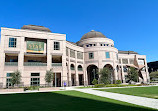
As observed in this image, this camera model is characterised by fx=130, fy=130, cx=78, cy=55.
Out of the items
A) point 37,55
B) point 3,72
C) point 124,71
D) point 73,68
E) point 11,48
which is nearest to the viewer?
point 3,72

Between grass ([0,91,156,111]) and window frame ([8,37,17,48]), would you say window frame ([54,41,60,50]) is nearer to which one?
window frame ([8,37,17,48])

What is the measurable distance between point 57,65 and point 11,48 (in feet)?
43.3

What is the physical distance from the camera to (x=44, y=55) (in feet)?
127

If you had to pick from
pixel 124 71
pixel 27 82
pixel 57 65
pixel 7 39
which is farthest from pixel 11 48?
pixel 124 71

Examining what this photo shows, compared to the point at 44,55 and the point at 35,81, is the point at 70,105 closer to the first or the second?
the point at 35,81

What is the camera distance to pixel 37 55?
38.0 metres

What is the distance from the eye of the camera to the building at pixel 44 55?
3439cm

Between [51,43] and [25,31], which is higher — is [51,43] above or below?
below

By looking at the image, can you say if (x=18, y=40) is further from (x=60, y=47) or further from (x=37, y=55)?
(x=60, y=47)

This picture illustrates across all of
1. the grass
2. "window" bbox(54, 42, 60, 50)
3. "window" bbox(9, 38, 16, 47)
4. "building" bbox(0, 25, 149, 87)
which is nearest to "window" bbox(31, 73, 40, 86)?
"building" bbox(0, 25, 149, 87)

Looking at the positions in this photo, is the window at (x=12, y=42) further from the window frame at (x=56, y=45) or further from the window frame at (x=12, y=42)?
the window frame at (x=56, y=45)

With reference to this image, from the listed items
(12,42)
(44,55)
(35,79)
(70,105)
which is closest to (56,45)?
(44,55)

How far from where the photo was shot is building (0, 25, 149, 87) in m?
34.4

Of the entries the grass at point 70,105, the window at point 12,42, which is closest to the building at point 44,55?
the window at point 12,42
